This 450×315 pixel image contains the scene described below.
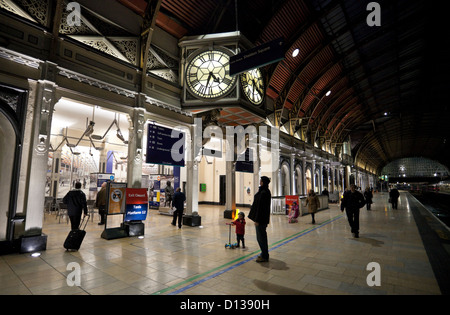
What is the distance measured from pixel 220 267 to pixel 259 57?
5.09m

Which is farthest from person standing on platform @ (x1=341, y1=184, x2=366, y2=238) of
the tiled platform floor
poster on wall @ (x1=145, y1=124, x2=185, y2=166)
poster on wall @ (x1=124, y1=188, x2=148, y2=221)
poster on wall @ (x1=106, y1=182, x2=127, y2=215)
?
poster on wall @ (x1=106, y1=182, x2=127, y2=215)

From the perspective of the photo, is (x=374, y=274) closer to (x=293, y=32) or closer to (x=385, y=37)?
(x=293, y=32)

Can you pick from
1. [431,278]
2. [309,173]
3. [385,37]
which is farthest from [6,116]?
[309,173]

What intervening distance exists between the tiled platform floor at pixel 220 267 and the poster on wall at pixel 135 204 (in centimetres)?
86

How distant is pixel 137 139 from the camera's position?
839cm

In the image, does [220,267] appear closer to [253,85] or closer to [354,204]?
→ [354,204]

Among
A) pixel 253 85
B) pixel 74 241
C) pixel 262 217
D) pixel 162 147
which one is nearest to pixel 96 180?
pixel 162 147

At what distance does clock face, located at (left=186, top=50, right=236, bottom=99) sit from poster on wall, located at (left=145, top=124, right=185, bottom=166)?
6.86ft

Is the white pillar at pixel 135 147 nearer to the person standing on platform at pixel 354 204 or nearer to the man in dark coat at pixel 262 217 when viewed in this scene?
the man in dark coat at pixel 262 217

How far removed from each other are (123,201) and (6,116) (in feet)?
12.8

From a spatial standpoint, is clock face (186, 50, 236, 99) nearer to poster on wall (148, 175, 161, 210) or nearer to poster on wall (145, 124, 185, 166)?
poster on wall (145, 124, 185, 166)

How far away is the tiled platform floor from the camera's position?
3721mm

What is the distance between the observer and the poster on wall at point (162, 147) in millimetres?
8625

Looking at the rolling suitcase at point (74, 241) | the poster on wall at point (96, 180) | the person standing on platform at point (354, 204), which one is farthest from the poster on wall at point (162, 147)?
the poster on wall at point (96, 180)
